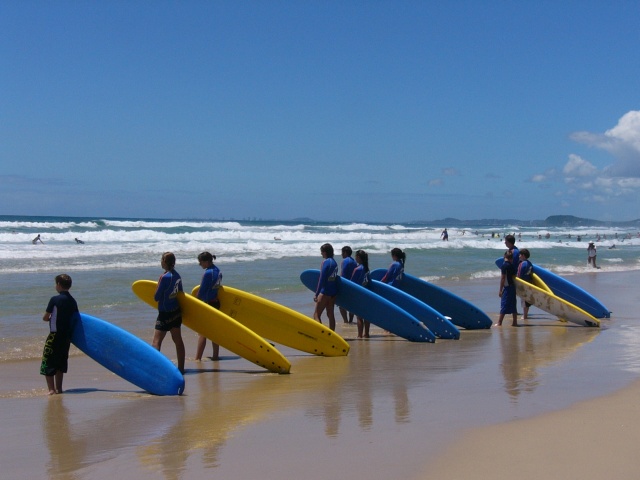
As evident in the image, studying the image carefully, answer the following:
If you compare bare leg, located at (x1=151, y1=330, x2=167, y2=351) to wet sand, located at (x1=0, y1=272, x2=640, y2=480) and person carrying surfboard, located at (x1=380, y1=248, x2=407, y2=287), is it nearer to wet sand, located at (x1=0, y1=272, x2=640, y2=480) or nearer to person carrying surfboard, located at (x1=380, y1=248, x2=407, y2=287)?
wet sand, located at (x1=0, y1=272, x2=640, y2=480)

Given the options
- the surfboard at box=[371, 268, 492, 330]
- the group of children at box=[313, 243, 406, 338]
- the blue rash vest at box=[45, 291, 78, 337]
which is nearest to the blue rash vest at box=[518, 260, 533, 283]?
the surfboard at box=[371, 268, 492, 330]

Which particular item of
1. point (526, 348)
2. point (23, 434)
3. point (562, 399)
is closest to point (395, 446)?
point (562, 399)


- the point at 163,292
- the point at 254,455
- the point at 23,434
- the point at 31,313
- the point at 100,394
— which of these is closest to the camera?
the point at 254,455

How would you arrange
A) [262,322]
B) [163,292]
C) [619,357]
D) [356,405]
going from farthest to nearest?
[262,322] < [619,357] < [163,292] < [356,405]

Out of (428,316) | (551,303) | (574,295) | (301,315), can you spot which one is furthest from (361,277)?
(574,295)

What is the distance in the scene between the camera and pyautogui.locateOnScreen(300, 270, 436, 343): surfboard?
10.3 metres

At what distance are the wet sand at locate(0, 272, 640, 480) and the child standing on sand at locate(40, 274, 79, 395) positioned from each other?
0.20 metres

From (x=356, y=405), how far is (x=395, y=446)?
1.26 m

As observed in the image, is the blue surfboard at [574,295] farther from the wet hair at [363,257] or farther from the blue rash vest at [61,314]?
the blue rash vest at [61,314]

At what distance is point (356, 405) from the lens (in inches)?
236

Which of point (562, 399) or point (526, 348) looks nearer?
point (562, 399)

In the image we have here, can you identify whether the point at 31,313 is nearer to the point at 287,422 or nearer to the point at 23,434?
the point at 23,434

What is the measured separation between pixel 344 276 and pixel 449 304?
2.12m

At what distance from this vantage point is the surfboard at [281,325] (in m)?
9.02
